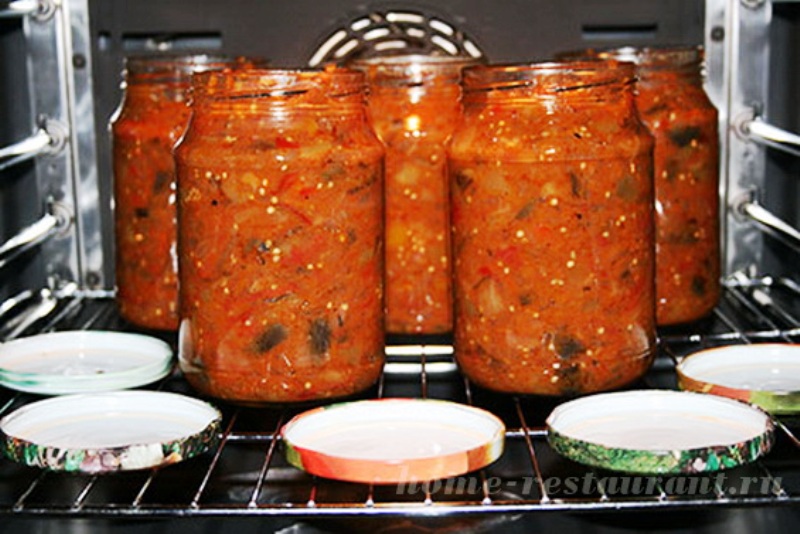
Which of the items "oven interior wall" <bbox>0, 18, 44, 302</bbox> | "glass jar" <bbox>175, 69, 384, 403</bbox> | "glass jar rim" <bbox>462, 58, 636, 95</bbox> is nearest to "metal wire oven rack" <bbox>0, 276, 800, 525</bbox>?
"glass jar" <bbox>175, 69, 384, 403</bbox>

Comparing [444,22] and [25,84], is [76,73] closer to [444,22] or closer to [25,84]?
[25,84]

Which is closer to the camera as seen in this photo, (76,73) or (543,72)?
(543,72)

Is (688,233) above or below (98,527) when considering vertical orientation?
above

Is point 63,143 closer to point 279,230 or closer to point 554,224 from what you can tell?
point 279,230

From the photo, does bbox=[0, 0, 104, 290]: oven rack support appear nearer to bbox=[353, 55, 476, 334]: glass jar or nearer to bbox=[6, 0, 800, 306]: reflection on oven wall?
bbox=[6, 0, 800, 306]: reflection on oven wall

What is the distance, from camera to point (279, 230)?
1102mm

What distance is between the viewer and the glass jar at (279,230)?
3.60ft

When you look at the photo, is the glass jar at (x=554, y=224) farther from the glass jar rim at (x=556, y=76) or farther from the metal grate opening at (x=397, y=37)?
the metal grate opening at (x=397, y=37)

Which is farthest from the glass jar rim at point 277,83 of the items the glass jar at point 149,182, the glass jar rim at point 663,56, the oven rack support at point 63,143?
the oven rack support at point 63,143

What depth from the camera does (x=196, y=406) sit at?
104cm

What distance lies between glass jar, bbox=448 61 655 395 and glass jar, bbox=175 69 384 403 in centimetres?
9

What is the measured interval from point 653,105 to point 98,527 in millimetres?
663

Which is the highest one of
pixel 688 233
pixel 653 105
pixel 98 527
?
pixel 653 105

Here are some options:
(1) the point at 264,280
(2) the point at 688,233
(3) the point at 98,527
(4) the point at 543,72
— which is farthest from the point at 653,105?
(3) the point at 98,527
